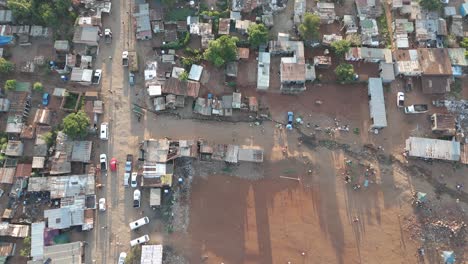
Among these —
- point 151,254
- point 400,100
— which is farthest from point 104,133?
point 400,100

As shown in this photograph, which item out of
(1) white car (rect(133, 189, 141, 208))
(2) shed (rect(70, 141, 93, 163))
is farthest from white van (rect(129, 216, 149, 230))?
(2) shed (rect(70, 141, 93, 163))

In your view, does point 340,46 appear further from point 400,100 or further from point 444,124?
point 444,124

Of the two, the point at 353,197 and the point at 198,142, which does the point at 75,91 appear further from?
the point at 353,197

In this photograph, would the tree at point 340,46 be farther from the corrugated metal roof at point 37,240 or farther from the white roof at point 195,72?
the corrugated metal roof at point 37,240

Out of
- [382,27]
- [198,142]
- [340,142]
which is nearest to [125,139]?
[198,142]

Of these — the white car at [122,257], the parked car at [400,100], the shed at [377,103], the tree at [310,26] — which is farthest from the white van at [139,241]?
the parked car at [400,100]

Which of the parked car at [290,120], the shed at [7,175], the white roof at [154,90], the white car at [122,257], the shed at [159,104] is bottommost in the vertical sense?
the white car at [122,257]
